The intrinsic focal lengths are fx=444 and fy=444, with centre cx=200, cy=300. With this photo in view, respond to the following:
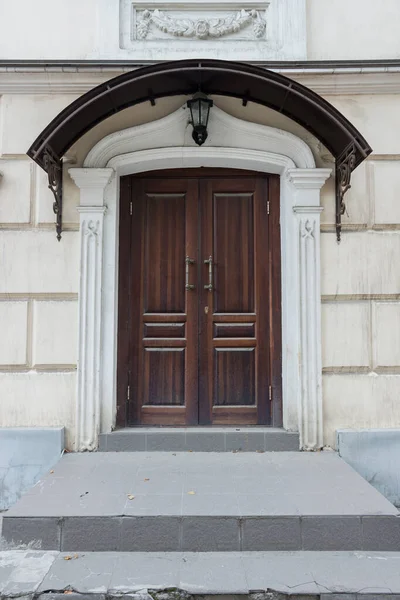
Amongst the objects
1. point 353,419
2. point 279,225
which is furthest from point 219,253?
point 353,419

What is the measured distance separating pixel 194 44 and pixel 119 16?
839mm

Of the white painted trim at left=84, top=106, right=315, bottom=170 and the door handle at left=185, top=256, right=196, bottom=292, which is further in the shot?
the door handle at left=185, top=256, right=196, bottom=292

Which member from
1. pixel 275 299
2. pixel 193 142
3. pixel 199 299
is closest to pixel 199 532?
pixel 199 299

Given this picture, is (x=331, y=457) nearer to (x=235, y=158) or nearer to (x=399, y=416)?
(x=399, y=416)

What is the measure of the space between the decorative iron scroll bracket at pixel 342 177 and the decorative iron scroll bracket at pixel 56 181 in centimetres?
280

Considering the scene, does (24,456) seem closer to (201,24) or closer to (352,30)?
(201,24)

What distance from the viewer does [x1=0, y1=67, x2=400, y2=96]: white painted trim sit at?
446cm

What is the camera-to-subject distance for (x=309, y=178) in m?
4.51

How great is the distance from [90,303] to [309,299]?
2204mm

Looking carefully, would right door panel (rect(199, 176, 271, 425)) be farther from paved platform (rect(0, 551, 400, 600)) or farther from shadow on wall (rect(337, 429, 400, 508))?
paved platform (rect(0, 551, 400, 600))

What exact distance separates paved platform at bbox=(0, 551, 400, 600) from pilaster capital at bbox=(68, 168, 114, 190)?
3.24 meters

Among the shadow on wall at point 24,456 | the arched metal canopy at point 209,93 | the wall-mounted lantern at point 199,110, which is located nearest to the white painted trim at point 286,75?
the arched metal canopy at point 209,93

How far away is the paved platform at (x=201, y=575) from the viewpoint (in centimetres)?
266

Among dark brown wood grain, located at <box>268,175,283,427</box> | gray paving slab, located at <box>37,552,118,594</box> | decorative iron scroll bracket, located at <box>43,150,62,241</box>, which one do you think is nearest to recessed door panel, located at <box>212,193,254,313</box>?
dark brown wood grain, located at <box>268,175,283,427</box>
